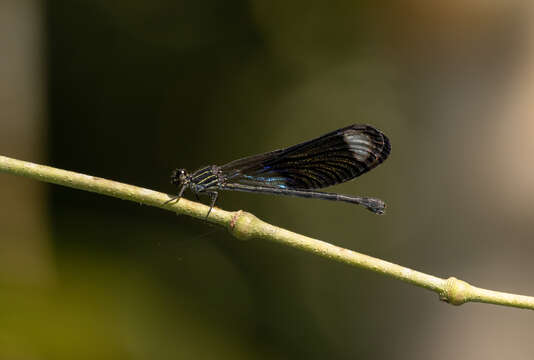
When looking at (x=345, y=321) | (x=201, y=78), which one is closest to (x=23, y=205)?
(x=201, y=78)

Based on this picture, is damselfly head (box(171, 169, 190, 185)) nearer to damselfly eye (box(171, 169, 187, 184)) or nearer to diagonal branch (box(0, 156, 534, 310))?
damselfly eye (box(171, 169, 187, 184))

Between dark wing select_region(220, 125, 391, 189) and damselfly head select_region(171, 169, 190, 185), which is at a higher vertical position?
dark wing select_region(220, 125, 391, 189)

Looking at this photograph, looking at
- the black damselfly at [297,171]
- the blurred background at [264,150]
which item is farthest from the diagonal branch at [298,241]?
the blurred background at [264,150]

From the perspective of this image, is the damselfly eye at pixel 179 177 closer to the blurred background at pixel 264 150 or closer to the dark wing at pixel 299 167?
the dark wing at pixel 299 167

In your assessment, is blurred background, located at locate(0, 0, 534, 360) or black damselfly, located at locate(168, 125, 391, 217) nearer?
black damselfly, located at locate(168, 125, 391, 217)

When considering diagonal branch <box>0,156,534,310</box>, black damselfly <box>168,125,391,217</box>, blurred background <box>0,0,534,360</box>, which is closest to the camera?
diagonal branch <box>0,156,534,310</box>

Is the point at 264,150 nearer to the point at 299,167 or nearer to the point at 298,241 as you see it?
the point at 299,167

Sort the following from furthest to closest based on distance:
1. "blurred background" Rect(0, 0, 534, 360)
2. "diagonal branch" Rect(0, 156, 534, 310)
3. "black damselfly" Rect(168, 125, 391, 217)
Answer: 1. "blurred background" Rect(0, 0, 534, 360)
2. "black damselfly" Rect(168, 125, 391, 217)
3. "diagonal branch" Rect(0, 156, 534, 310)

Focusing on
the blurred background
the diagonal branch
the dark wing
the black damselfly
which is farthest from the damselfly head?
the diagonal branch
